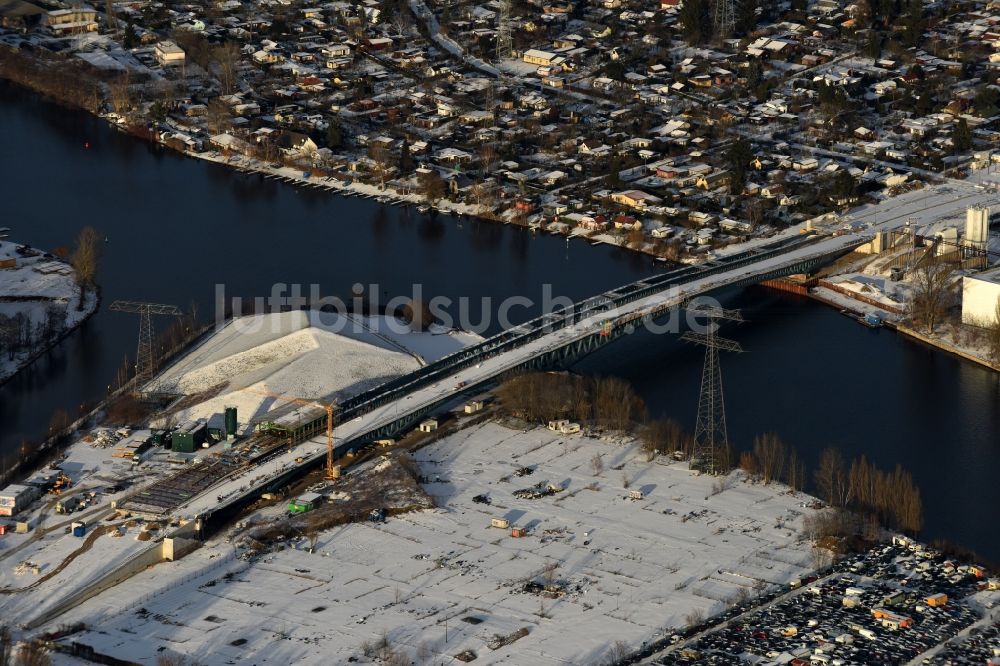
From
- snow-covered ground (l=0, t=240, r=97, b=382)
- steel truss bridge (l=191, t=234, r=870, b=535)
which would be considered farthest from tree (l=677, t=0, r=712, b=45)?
snow-covered ground (l=0, t=240, r=97, b=382)

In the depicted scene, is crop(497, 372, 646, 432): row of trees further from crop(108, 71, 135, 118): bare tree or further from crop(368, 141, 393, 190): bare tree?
crop(108, 71, 135, 118): bare tree

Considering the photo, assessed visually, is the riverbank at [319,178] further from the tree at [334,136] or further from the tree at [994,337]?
the tree at [994,337]

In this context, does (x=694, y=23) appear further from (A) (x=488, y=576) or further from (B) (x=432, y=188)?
(A) (x=488, y=576)

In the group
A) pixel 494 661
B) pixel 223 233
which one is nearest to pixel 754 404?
pixel 494 661

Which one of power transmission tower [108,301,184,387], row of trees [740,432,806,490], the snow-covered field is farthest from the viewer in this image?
power transmission tower [108,301,184,387]

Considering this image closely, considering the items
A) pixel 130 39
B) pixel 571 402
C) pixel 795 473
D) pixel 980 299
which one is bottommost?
pixel 795 473

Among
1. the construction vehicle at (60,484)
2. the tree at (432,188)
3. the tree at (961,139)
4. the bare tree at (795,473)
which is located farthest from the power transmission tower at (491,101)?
the construction vehicle at (60,484)

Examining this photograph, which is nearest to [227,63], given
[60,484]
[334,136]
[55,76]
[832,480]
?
[55,76]
